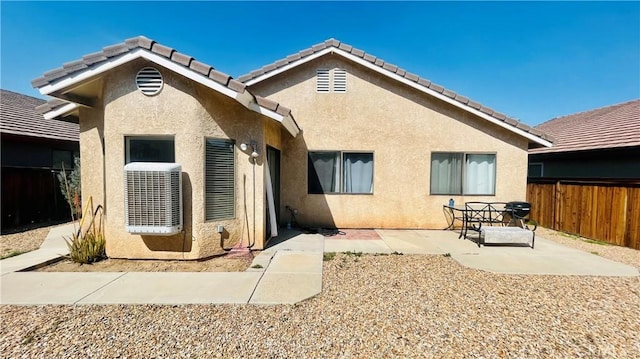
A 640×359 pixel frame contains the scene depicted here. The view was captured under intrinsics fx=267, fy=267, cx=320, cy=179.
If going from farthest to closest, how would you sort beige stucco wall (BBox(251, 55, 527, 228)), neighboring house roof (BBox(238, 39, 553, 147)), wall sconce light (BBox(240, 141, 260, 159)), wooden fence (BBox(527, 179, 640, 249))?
1. beige stucco wall (BBox(251, 55, 527, 228))
2. neighboring house roof (BBox(238, 39, 553, 147))
3. wooden fence (BBox(527, 179, 640, 249))
4. wall sconce light (BBox(240, 141, 260, 159))

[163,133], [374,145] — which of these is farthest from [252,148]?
[374,145]

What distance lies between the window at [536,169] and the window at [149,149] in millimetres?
15711

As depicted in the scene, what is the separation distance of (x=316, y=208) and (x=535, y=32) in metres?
11.8

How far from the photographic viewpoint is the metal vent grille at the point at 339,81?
9.62 meters

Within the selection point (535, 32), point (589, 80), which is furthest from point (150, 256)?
Answer: point (589, 80)

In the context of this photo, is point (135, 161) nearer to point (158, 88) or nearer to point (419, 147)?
point (158, 88)

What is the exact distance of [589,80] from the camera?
16516mm

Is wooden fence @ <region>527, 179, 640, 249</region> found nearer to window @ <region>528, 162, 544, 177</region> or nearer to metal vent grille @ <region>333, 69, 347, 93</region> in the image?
window @ <region>528, 162, 544, 177</region>

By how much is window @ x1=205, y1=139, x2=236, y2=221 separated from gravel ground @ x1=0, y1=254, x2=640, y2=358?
266 centimetres

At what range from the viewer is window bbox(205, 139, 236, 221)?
6223mm

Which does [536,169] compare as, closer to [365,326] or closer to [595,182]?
[595,182]

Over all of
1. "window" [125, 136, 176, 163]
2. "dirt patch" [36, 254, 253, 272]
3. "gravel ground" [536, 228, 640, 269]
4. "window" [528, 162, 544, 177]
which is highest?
"window" [125, 136, 176, 163]

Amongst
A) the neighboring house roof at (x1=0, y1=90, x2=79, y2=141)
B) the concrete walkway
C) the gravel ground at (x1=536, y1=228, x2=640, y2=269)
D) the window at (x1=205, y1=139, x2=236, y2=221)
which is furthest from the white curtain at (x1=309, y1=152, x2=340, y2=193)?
the neighboring house roof at (x1=0, y1=90, x2=79, y2=141)

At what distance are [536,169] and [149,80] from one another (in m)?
16.4
